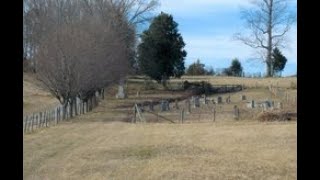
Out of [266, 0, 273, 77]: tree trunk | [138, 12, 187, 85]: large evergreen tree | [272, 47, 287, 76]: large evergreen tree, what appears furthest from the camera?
[272, 47, 287, 76]: large evergreen tree

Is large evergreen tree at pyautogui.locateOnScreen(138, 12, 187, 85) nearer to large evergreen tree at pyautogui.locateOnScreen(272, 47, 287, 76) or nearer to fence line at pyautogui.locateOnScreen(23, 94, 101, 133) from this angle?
large evergreen tree at pyautogui.locateOnScreen(272, 47, 287, 76)

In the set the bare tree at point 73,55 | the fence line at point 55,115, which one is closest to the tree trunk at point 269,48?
the bare tree at point 73,55

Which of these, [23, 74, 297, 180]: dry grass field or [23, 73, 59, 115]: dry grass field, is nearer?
[23, 74, 297, 180]: dry grass field

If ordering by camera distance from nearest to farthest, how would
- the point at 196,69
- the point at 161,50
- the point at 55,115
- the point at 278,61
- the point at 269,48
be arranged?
the point at 55,115 < the point at 161,50 < the point at 269,48 < the point at 278,61 < the point at 196,69

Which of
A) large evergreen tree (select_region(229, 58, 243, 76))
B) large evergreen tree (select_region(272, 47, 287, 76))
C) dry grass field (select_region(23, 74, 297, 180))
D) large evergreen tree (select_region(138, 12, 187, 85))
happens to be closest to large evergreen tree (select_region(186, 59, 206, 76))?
large evergreen tree (select_region(229, 58, 243, 76))

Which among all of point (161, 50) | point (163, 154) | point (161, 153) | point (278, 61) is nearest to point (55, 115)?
point (161, 153)

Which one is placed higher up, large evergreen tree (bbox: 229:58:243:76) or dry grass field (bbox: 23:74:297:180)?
large evergreen tree (bbox: 229:58:243:76)

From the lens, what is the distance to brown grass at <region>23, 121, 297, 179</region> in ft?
45.6

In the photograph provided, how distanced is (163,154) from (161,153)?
0.89 feet

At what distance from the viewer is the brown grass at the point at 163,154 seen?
13898mm

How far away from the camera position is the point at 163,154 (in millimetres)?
17719

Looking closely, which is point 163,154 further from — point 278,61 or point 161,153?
point 278,61

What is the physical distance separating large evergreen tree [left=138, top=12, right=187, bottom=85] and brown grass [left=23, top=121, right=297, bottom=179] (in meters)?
51.4
